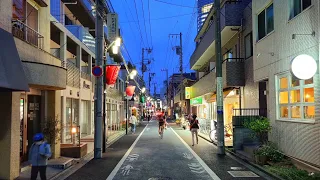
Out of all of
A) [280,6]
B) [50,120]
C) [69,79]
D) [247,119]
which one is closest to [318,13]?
[280,6]

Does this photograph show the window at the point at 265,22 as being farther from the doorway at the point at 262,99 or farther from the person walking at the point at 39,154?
the person walking at the point at 39,154

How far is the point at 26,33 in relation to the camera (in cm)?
1245

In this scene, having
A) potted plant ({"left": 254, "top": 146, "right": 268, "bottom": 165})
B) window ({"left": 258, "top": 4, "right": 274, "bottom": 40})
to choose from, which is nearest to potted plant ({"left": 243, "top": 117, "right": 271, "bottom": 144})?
potted plant ({"left": 254, "top": 146, "right": 268, "bottom": 165})

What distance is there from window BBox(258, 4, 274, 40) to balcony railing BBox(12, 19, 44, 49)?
943cm

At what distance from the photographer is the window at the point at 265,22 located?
14984 millimetres

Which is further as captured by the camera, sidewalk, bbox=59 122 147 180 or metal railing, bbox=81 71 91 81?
metal railing, bbox=81 71 91 81

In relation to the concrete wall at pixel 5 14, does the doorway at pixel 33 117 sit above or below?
below

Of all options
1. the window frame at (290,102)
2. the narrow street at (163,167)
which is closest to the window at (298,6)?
the window frame at (290,102)

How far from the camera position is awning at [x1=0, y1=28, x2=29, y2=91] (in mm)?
7925

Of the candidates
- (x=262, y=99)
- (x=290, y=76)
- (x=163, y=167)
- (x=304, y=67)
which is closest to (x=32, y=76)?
(x=163, y=167)

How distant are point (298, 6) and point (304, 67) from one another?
2.98 meters

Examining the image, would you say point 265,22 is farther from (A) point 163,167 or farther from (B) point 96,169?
(B) point 96,169

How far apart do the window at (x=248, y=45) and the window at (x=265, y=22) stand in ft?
11.9

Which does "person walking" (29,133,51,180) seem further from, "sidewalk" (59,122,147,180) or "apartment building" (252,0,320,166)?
"apartment building" (252,0,320,166)
